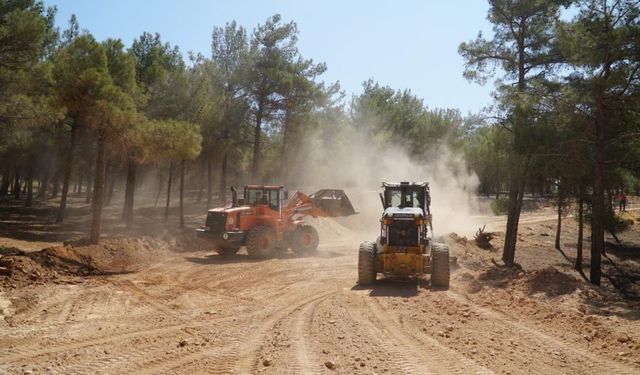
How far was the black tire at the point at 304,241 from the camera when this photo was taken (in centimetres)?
1938

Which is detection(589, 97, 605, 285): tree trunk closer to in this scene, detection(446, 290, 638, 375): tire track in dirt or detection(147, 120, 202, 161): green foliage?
detection(446, 290, 638, 375): tire track in dirt

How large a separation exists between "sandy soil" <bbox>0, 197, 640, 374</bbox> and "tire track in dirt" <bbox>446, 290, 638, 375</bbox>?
3 cm

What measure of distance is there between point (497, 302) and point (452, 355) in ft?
14.4

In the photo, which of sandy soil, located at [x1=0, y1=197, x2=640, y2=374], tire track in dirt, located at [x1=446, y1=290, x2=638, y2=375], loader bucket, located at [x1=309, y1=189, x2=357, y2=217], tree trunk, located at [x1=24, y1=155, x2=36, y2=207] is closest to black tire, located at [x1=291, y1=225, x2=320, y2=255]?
loader bucket, located at [x1=309, y1=189, x2=357, y2=217]

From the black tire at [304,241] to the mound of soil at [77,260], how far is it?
5538mm

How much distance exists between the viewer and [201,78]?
82.0ft

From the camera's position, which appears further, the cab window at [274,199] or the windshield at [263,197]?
the cab window at [274,199]

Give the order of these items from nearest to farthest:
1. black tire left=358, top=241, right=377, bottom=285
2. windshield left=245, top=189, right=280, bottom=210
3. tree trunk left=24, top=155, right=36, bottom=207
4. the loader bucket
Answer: black tire left=358, top=241, right=377, bottom=285, windshield left=245, top=189, right=280, bottom=210, the loader bucket, tree trunk left=24, top=155, right=36, bottom=207

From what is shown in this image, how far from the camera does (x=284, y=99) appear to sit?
28.7 m

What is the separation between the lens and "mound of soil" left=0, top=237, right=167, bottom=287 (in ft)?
37.3

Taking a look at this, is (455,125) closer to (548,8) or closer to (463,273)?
(548,8)

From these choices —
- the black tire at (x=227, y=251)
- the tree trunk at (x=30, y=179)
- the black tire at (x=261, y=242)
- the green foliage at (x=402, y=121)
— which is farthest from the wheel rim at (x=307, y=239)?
the tree trunk at (x=30, y=179)

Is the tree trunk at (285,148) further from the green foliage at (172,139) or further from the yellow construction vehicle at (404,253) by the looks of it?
the yellow construction vehicle at (404,253)

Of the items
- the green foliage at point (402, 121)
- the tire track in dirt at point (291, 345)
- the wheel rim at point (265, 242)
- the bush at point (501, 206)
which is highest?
the green foliage at point (402, 121)
